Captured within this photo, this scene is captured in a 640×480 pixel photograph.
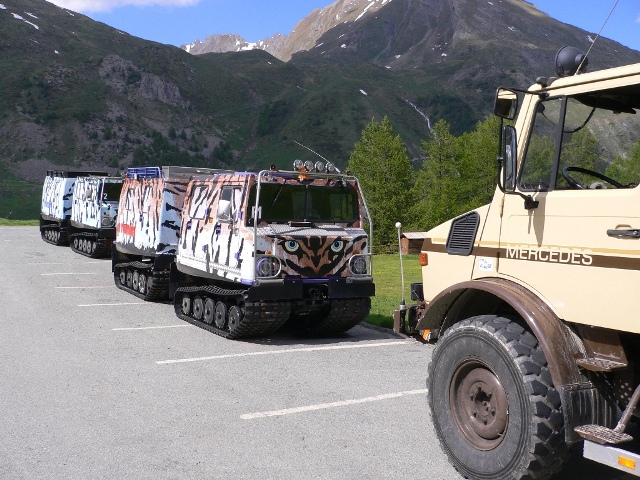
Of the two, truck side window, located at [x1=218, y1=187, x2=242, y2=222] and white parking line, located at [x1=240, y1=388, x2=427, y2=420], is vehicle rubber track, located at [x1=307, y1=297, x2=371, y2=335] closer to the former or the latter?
truck side window, located at [x1=218, y1=187, x2=242, y2=222]

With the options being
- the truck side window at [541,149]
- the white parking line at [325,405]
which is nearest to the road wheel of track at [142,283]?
the white parking line at [325,405]

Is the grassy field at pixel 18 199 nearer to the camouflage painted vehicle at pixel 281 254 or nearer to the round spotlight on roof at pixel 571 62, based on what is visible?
the camouflage painted vehicle at pixel 281 254

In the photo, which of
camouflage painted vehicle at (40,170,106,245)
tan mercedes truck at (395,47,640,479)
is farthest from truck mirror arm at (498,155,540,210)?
camouflage painted vehicle at (40,170,106,245)

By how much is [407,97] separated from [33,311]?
632 feet

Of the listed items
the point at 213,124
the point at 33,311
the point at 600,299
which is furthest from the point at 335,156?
the point at 600,299

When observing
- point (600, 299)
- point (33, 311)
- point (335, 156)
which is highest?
point (335, 156)

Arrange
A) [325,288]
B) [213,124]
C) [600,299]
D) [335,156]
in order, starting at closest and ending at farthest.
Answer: [600,299] → [325,288] → [335,156] → [213,124]

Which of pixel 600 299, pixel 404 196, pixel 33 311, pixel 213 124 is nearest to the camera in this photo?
pixel 600 299

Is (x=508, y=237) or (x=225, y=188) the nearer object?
(x=508, y=237)

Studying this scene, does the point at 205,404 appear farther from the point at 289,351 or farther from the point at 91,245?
the point at 91,245

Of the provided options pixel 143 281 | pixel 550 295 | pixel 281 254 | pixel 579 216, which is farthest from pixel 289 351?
pixel 143 281

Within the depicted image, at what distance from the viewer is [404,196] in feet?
134

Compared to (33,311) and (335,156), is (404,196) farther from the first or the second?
(335,156)

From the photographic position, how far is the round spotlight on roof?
503 cm
